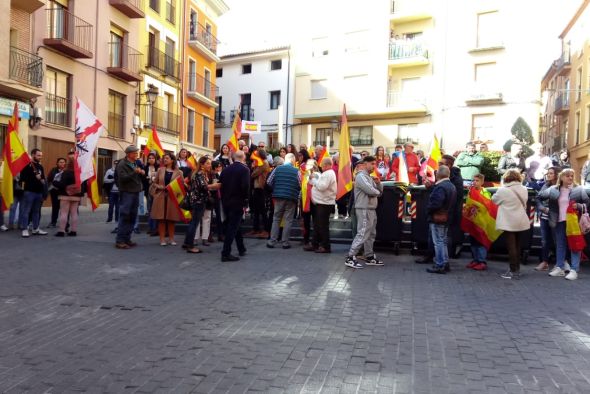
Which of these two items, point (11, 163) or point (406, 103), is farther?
point (406, 103)

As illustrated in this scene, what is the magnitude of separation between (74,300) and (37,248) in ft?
13.6

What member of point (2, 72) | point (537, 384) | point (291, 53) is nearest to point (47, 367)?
point (537, 384)

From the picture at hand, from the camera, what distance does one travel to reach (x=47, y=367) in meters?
3.75

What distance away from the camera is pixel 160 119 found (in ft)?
94.3

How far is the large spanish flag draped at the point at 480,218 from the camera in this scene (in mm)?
8641

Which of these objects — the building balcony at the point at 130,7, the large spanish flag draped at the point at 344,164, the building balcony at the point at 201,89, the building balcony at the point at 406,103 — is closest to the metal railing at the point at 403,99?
the building balcony at the point at 406,103

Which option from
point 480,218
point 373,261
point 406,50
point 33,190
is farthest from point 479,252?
point 406,50

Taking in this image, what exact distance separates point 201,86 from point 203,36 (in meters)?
3.19

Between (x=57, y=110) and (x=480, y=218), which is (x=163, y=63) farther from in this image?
(x=480, y=218)

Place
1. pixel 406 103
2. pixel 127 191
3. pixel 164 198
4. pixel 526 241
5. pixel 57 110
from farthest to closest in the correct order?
pixel 406 103 → pixel 57 110 → pixel 164 198 → pixel 127 191 → pixel 526 241

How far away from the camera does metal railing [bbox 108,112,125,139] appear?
2456 centimetres

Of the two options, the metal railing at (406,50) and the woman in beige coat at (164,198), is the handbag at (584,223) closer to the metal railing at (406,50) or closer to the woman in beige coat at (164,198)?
the woman in beige coat at (164,198)

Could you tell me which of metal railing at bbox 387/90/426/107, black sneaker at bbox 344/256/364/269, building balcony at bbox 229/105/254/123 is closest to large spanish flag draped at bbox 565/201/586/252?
black sneaker at bbox 344/256/364/269

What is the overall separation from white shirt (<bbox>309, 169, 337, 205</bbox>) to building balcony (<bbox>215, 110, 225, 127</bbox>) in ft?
110
